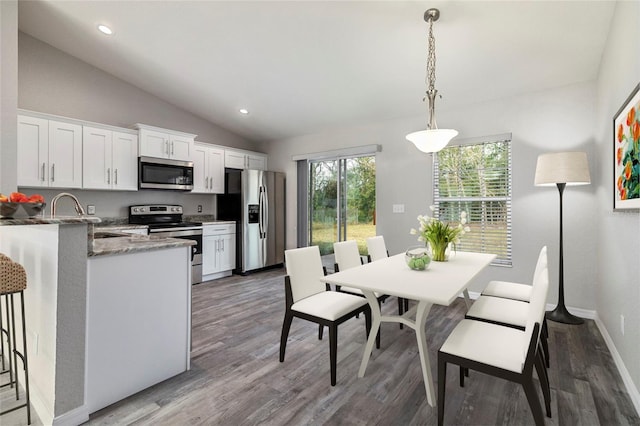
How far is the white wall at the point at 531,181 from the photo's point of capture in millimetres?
3189

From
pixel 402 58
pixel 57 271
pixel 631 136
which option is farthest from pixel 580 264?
pixel 57 271

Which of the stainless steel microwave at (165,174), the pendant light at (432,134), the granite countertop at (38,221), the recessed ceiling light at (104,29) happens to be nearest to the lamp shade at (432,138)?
the pendant light at (432,134)

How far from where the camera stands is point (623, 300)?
85.0 inches

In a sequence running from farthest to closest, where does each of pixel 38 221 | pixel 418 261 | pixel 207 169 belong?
1. pixel 207 169
2. pixel 418 261
3. pixel 38 221

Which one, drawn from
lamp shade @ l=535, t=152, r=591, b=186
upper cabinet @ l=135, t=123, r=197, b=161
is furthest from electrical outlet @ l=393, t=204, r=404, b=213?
upper cabinet @ l=135, t=123, r=197, b=161

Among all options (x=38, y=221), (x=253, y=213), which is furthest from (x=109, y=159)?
(x=38, y=221)

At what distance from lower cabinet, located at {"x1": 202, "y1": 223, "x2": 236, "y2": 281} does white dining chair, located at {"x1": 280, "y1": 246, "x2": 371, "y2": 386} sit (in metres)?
2.81

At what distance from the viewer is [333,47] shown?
316cm

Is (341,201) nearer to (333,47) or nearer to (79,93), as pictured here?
(333,47)

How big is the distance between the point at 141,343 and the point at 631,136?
130 inches

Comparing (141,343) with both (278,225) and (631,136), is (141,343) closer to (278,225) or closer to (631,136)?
(631,136)

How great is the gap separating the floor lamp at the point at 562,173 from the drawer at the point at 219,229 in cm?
426

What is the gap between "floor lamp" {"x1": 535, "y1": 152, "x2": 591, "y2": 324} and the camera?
2855mm

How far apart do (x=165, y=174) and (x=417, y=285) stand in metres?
3.98
